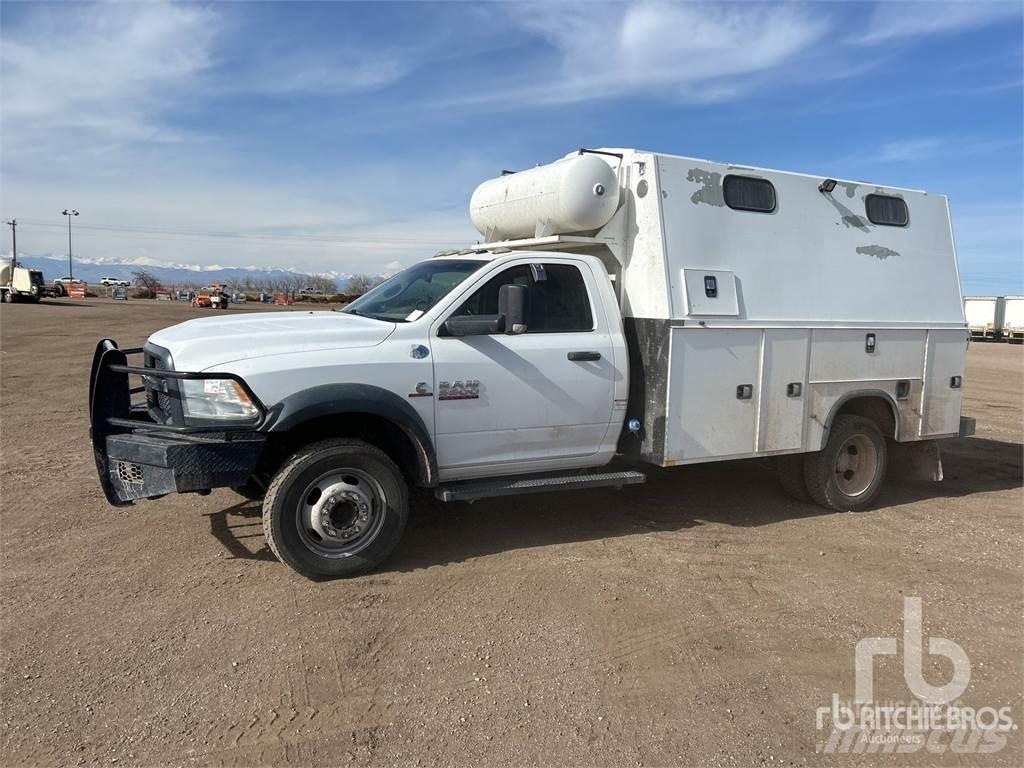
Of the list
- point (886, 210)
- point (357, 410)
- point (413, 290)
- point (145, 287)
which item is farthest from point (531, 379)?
point (145, 287)

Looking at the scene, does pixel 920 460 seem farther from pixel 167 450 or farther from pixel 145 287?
pixel 145 287

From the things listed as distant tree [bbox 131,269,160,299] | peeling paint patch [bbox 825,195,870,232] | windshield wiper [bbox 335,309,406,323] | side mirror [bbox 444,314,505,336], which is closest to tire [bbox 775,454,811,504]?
peeling paint patch [bbox 825,195,870,232]

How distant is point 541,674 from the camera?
3740mm

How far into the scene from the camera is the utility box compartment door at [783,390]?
6105 mm

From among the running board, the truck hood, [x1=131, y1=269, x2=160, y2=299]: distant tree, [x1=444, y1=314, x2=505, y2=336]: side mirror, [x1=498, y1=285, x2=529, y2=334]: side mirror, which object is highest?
[x1=131, y1=269, x2=160, y2=299]: distant tree

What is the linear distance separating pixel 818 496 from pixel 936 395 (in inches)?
64.5

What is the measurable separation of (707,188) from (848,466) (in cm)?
296

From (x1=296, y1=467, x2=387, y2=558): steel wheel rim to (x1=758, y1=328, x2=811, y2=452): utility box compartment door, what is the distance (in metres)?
3.23

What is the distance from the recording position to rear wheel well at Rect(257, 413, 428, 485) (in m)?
4.84

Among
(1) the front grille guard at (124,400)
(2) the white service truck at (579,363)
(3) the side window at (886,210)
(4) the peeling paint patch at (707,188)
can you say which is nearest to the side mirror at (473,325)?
(2) the white service truck at (579,363)

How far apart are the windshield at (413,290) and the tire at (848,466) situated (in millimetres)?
3546

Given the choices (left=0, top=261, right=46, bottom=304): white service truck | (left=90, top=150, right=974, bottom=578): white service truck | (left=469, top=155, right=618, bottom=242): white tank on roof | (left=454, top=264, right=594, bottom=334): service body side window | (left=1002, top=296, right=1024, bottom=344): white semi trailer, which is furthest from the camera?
(left=0, top=261, right=46, bottom=304): white service truck

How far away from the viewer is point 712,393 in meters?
5.86

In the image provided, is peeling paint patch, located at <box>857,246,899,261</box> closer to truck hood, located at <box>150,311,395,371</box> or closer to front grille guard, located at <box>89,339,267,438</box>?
truck hood, located at <box>150,311,395,371</box>
